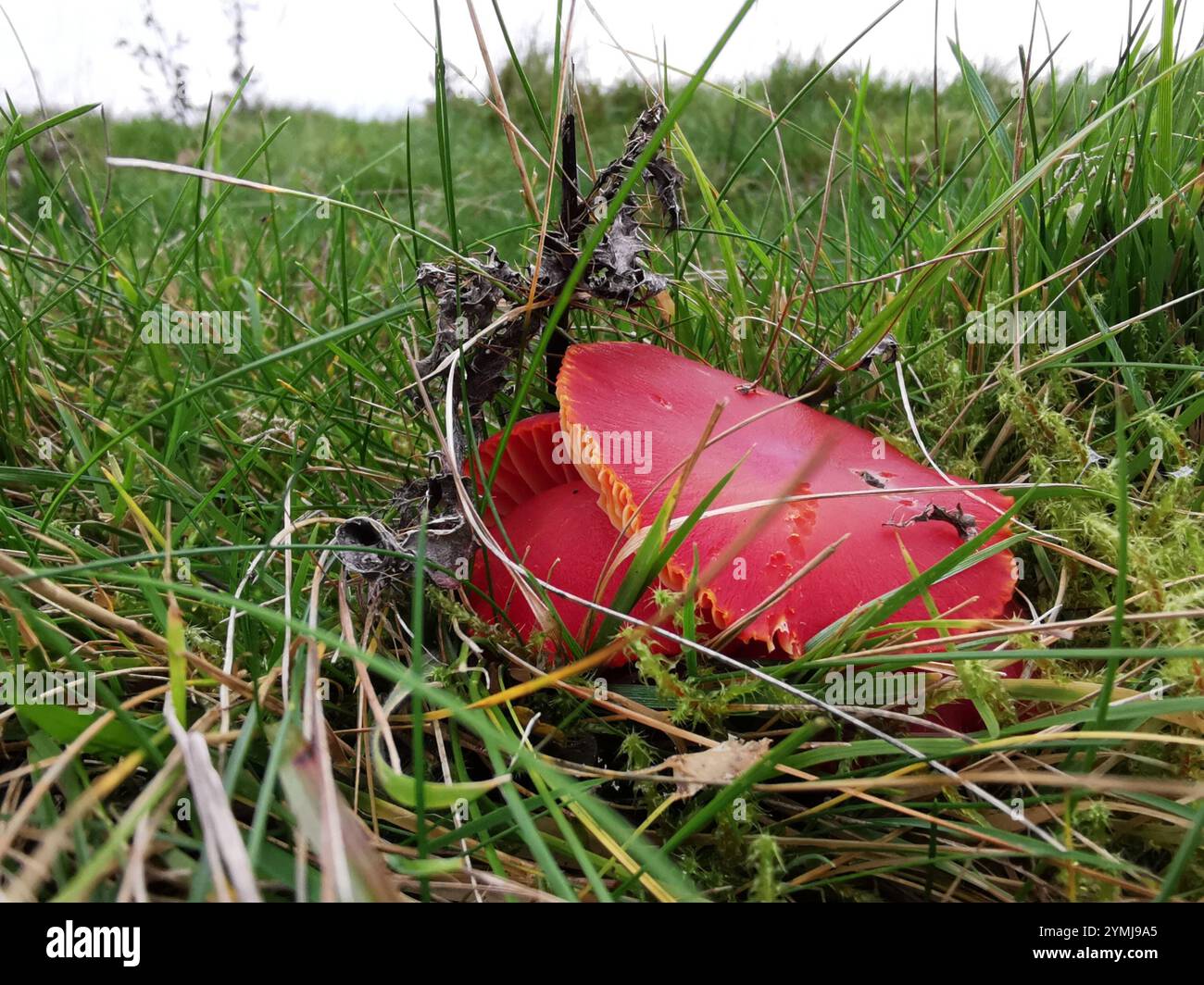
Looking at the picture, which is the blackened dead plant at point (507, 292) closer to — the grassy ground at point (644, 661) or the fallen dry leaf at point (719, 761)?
the grassy ground at point (644, 661)

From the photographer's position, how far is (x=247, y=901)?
685 millimetres

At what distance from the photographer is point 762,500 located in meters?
1.13

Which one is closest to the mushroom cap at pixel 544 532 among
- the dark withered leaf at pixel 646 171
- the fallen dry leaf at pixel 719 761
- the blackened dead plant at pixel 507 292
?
the blackened dead plant at pixel 507 292

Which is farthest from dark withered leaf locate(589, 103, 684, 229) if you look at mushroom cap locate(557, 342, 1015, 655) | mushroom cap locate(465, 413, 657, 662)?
mushroom cap locate(465, 413, 657, 662)

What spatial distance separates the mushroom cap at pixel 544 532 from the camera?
3.87 feet

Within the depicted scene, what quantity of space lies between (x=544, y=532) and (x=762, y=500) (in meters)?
0.33

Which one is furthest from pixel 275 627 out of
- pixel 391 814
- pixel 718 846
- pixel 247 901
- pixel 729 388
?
pixel 729 388

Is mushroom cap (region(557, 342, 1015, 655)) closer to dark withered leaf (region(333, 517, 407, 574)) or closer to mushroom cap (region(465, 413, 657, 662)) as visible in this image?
mushroom cap (region(465, 413, 657, 662))

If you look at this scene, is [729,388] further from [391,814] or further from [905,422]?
[391,814]

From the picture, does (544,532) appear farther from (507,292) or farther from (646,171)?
(646,171)

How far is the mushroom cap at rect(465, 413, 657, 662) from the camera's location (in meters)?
1.18

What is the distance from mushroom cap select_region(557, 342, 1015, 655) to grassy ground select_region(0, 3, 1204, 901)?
0.25ft

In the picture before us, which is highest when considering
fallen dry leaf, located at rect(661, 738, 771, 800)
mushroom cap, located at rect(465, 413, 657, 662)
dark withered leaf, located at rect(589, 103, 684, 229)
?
dark withered leaf, located at rect(589, 103, 684, 229)

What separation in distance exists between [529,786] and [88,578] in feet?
2.44
